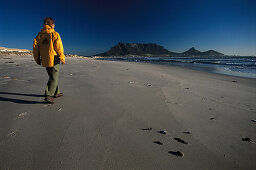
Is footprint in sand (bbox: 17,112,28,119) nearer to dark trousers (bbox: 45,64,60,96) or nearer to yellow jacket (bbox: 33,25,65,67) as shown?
dark trousers (bbox: 45,64,60,96)

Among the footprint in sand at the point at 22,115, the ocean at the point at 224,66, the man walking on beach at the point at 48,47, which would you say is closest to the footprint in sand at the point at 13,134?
the footprint in sand at the point at 22,115

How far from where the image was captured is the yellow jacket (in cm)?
287

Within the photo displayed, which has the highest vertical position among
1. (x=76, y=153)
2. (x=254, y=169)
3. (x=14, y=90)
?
(x=14, y=90)

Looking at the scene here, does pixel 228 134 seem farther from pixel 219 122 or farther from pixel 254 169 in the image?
pixel 254 169

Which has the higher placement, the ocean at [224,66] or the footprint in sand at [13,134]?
the ocean at [224,66]

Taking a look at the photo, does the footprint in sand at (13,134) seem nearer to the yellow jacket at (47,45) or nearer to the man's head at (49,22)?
the yellow jacket at (47,45)

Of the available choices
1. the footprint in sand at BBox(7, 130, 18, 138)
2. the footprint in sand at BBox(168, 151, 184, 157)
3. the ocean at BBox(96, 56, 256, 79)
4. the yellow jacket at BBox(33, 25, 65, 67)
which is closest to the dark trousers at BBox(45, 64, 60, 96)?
the yellow jacket at BBox(33, 25, 65, 67)

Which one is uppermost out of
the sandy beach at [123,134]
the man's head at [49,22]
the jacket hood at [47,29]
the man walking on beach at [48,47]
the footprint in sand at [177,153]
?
the man's head at [49,22]

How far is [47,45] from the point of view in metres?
2.89

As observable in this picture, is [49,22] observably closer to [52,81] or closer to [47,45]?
[47,45]

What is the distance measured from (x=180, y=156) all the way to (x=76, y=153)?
1247 mm

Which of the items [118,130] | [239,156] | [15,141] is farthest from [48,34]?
[239,156]

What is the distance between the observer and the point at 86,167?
1347mm

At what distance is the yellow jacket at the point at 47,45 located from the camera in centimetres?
287
